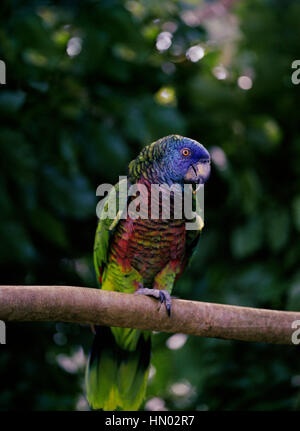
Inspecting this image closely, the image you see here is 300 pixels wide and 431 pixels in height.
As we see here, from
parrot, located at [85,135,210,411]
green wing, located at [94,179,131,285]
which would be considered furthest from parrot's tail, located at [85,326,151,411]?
green wing, located at [94,179,131,285]

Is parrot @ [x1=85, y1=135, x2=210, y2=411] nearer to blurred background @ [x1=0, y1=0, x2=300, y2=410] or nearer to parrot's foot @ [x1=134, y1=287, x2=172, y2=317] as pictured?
parrot's foot @ [x1=134, y1=287, x2=172, y2=317]

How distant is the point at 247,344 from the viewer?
2.73 m

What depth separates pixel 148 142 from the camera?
234cm

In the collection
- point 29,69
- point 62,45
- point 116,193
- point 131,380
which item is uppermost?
point 62,45

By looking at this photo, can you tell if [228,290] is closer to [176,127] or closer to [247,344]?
[247,344]

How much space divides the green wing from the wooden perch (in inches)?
13.0

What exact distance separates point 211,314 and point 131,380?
1.82ft

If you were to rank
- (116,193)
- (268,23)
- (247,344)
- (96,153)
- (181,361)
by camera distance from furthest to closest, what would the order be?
(268,23), (247,344), (181,361), (96,153), (116,193)

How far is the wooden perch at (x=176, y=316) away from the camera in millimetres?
1472

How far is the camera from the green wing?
72.9 inches

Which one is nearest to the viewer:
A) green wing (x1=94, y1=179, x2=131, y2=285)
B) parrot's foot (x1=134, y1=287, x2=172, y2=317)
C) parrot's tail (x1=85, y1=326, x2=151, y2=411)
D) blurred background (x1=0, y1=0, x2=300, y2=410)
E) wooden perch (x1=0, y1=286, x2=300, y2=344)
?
wooden perch (x1=0, y1=286, x2=300, y2=344)

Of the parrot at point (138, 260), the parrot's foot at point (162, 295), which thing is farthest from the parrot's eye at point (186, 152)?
the parrot's foot at point (162, 295)

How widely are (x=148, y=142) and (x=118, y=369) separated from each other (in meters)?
0.98
